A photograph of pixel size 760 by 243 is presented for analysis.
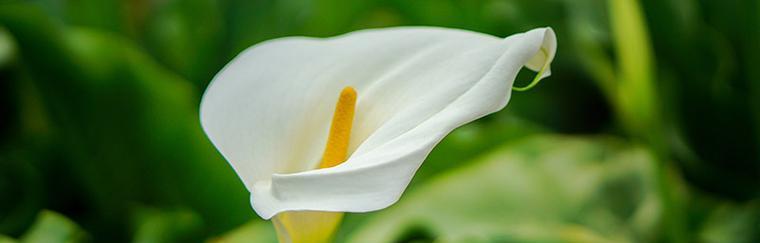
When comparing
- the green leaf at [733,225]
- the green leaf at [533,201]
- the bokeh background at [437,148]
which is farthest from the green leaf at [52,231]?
the green leaf at [733,225]

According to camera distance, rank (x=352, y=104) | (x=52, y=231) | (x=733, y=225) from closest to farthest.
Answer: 1. (x=352, y=104)
2. (x=52, y=231)
3. (x=733, y=225)

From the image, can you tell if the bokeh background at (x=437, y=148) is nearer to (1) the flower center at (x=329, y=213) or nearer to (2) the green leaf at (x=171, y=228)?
(2) the green leaf at (x=171, y=228)

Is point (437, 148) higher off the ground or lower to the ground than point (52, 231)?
higher

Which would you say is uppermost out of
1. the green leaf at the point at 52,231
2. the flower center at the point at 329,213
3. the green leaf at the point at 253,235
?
the flower center at the point at 329,213

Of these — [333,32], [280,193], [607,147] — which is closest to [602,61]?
[607,147]

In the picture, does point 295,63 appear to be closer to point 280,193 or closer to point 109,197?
point 280,193

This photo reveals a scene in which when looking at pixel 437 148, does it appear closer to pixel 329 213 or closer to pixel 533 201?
pixel 533 201

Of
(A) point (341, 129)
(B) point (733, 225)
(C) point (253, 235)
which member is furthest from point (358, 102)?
(B) point (733, 225)
